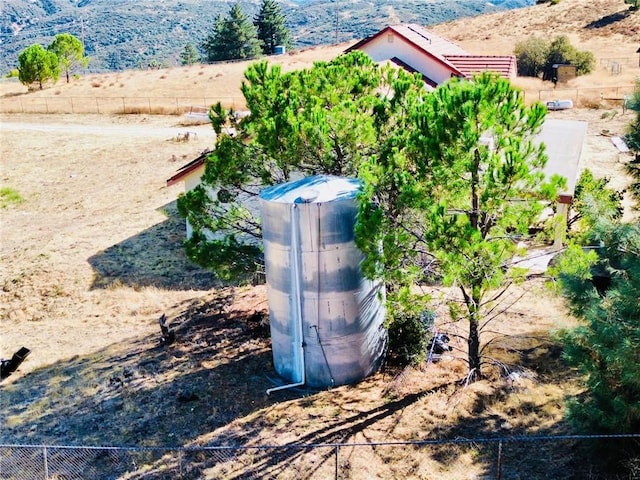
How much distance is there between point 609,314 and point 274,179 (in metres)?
8.25

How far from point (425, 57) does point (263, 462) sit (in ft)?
78.6

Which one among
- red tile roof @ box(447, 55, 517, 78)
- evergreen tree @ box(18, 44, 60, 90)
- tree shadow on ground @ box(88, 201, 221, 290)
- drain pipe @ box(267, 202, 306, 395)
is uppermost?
evergreen tree @ box(18, 44, 60, 90)

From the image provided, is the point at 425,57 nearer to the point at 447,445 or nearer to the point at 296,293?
the point at 296,293

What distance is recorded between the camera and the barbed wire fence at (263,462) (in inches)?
452

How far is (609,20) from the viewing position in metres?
72.2

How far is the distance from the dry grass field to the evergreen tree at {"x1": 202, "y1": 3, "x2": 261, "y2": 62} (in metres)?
53.3

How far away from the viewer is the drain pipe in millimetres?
13422

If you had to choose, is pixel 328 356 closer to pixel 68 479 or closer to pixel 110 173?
pixel 68 479

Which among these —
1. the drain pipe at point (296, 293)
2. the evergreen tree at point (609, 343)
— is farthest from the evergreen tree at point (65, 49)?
the evergreen tree at point (609, 343)

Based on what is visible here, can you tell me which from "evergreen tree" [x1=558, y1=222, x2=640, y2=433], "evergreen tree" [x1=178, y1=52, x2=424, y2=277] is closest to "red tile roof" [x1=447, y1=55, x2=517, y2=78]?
"evergreen tree" [x1=178, y1=52, x2=424, y2=277]

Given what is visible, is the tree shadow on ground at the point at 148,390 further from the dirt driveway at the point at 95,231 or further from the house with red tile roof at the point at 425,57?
the house with red tile roof at the point at 425,57

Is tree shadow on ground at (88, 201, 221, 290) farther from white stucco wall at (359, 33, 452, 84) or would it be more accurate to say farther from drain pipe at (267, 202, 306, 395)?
white stucco wall at (359, 33, 452, 84)

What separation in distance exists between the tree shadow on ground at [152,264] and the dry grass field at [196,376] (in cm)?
8

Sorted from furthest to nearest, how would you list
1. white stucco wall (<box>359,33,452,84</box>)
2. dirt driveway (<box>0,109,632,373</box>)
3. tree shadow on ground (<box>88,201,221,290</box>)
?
white stucco wall (<box>359,33,452,84</box>) → tree shadow on ground (<box>88,201,221,290</box>) → dirt driveway (<box>0,109,632,373</box>)
